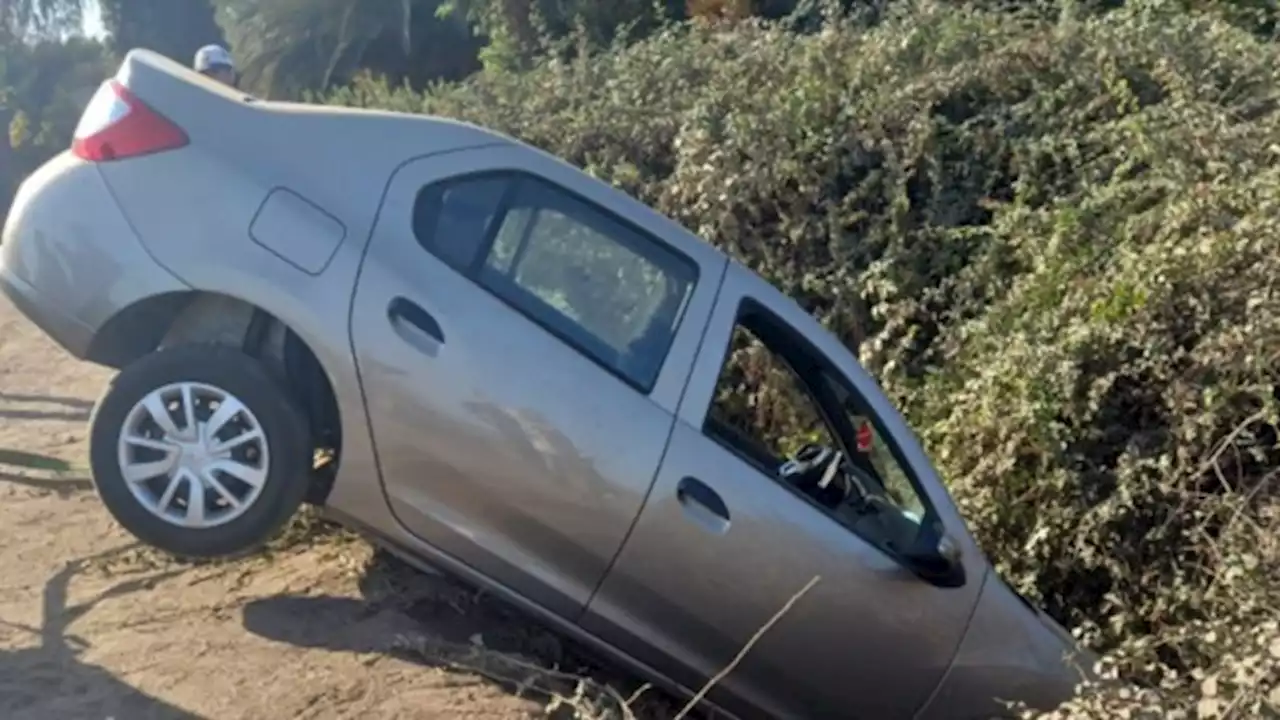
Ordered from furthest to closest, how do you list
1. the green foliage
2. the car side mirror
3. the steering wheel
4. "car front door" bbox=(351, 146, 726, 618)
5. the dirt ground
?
the green foliage
the steering wheel
the car side mirror
"car front door" bbox=(351, 146, 726, 618)
the dirt ground

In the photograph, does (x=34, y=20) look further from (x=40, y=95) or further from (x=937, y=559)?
(x=937, y=559)

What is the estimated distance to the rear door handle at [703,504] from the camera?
15.6 feet

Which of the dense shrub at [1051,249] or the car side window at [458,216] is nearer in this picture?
the car side window at [458,216]

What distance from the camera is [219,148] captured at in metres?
4.94

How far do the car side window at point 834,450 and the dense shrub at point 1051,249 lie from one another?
750mm

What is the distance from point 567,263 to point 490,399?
524 millimetres

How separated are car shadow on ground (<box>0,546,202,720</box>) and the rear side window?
1582mm

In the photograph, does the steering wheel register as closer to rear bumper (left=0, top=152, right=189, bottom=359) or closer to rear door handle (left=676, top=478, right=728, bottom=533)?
rear door handle (left=676, top=478, right=728, bottom=533)

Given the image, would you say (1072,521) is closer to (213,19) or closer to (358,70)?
(358,70)

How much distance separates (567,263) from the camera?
4.90 m

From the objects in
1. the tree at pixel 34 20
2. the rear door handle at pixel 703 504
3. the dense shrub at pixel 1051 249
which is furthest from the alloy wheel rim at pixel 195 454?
the tree at pixel 34 20

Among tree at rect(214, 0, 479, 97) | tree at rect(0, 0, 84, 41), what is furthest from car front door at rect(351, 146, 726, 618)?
tree at rect(0, 0, 84, 41)

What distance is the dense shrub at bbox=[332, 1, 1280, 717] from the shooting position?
218 inches

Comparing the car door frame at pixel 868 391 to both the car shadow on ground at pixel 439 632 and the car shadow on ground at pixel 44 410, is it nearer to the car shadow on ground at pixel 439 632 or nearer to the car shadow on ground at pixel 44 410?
the car shadow on ground at pixel 439 632
